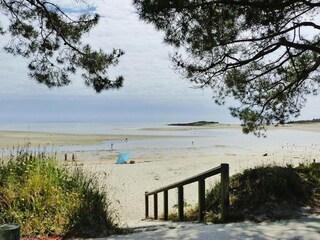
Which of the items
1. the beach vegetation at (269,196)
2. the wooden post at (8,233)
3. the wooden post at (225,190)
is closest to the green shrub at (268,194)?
the beach vegetation at (269,196)

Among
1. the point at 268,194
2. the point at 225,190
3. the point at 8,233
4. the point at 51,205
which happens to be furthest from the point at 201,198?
the point at 8,233

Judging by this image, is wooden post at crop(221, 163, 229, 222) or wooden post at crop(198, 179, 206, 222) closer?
wooden post at crop(221, 163, 229, 222)

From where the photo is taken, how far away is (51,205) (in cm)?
513

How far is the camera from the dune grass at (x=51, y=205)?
4.88 meters

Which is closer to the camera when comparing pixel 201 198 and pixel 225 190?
pixel 225 190

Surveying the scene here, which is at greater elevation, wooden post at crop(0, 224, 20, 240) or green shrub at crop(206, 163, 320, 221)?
wooden post at crop(0, 224, 20, 240)

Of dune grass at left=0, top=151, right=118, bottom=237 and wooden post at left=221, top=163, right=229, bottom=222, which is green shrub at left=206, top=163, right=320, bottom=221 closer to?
wooden post at left=221, top=163, right=229, bottom=222

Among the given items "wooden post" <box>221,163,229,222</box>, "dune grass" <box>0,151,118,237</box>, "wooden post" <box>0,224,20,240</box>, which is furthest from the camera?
"wooden post" <box>221,163,229,222</box>

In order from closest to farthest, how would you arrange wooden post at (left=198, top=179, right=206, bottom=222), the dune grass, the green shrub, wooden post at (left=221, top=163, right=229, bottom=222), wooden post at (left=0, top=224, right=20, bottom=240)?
1. wooden post at (left=0, top=224, right=20, bottom=240)
2. the dune grass
3. wooden post at (left=221, top=163, right=229, bottom=222)
4. the green shrub
5. wooden post at (left=198, top=179, right=206, bottom=222)

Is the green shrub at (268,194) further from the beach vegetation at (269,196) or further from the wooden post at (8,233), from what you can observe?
the wooden post at (8,233)

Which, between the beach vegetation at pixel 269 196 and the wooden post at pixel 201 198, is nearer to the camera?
the beach vegetation at pixel 269 196

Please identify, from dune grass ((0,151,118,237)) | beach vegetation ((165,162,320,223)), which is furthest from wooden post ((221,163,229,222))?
dune grass ((0,151,118,237))

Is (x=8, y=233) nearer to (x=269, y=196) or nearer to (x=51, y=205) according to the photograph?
(x=51, y=205)

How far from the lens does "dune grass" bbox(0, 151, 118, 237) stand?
4.88 metres
